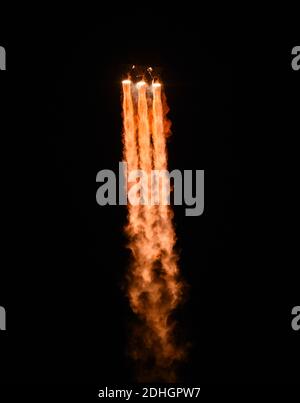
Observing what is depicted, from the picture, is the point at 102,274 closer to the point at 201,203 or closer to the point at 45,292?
the point at 45,292

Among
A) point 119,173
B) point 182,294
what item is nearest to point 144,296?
point 182,294

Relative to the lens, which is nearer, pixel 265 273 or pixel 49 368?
pixel 49 368

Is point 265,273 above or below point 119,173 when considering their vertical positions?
below

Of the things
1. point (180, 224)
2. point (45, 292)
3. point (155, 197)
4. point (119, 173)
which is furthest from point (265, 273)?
point (45, 292)
